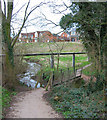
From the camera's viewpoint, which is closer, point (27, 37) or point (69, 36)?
point (27, 37)

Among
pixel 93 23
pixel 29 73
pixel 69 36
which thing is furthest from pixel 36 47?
pixel 93 23

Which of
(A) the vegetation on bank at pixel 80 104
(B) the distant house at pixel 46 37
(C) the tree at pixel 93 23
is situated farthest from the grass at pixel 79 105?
(B) the distant house at pixel 46 37

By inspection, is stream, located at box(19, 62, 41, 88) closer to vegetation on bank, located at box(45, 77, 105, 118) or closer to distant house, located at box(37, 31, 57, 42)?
distant house, located at box(37, 31, 57, 42)

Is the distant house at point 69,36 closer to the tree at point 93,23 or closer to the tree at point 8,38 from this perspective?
the tree at point 93,23

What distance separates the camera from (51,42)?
260 inches

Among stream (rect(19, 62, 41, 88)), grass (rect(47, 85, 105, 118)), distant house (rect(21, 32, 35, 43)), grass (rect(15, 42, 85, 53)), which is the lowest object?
grass (rect(47, 85, 105, 118))

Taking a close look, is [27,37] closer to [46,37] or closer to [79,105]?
[46,37]

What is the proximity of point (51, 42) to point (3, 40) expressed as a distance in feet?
7.73

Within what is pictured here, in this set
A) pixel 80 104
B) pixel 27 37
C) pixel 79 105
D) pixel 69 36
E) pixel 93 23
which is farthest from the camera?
pixel 69 36

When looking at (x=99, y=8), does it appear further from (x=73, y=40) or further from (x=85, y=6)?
(x=73, y=40)

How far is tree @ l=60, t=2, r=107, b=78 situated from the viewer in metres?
4.68

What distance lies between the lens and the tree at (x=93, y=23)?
468 centimetres

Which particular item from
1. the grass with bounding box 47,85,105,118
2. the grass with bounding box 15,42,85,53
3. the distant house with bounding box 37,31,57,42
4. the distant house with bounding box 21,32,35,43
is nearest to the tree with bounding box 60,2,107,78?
the distant house with bounding box 37,31,57,42

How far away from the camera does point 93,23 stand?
481 centimetres
